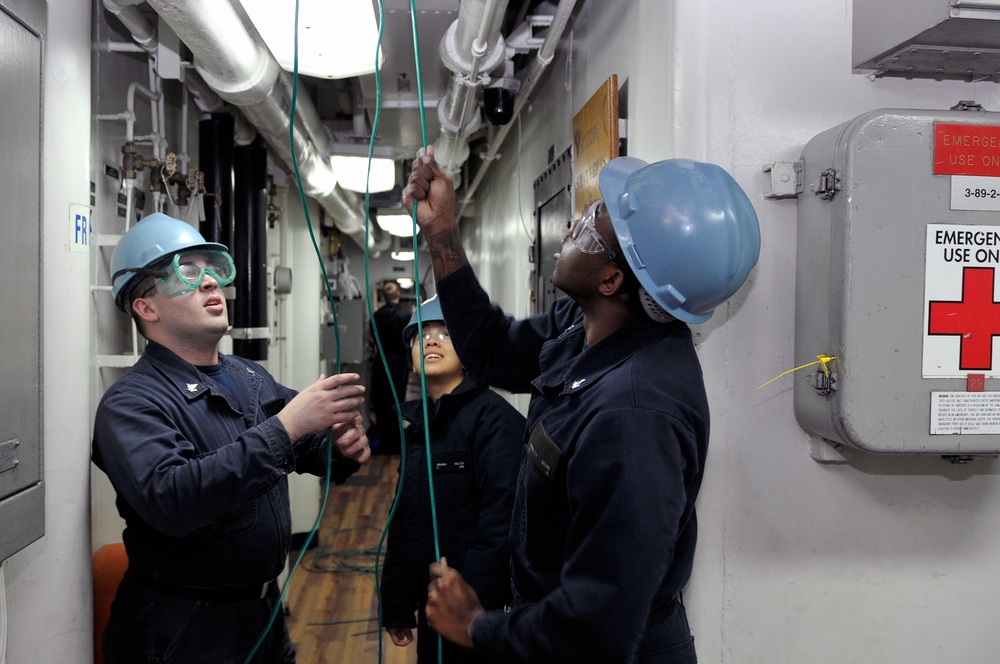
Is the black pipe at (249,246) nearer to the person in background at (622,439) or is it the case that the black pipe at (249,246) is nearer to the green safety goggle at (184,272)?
the green safety goggle at (184,272)

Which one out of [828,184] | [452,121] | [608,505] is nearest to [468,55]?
[452,121]

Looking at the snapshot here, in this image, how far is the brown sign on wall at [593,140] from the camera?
1808 mm

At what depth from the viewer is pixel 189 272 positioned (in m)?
1.76

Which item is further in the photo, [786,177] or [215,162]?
[215,162]

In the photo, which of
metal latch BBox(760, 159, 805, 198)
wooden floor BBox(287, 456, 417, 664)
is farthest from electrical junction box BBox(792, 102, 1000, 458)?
wooden floor BBox(287, 456, 417, 664)

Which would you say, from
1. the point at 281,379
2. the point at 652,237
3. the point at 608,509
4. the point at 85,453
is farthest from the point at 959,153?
the point at 281,379

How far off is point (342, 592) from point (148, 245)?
2.87m

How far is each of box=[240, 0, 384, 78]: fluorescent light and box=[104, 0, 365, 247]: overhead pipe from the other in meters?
0.09

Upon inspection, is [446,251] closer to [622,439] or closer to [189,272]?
[622,439]

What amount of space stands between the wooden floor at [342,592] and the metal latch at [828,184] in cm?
243

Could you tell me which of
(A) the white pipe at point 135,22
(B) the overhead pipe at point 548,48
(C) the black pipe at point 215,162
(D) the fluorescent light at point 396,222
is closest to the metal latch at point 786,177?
(B) the overhead pipe at point 548,48

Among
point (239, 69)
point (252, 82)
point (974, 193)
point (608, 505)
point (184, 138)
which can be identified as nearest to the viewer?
point (608, 505)

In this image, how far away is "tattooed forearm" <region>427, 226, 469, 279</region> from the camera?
1.45 meters

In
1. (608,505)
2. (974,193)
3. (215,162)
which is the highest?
(215,162)
